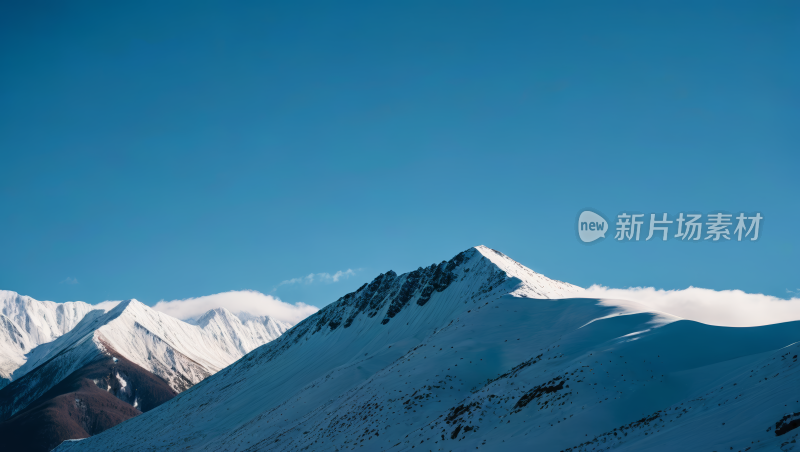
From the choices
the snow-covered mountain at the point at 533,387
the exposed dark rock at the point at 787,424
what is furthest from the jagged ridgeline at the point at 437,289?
the exposed dark rock at the point at 787,424

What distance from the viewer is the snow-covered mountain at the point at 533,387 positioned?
19.7 m

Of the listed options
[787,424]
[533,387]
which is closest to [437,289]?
[533,387]

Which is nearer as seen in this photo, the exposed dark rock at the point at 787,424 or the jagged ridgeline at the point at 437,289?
the exposed dark rock at the point at 787,424

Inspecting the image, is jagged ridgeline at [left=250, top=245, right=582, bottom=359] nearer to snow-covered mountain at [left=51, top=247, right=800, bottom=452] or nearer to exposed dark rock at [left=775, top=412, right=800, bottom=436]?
snow-covered mountain at [left=51, top=247, right=800, bottom=452]

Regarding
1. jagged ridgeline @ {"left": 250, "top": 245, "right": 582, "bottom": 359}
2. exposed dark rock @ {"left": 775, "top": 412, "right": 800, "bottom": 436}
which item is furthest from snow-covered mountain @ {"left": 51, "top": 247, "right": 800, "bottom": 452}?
jagged ridgeline @ {"left": 250, "top": 245, "right": 582, "bottom": 359}

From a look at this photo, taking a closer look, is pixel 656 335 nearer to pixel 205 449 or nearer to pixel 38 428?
pixel 205 449

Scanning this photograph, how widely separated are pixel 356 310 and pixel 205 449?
42.8 m

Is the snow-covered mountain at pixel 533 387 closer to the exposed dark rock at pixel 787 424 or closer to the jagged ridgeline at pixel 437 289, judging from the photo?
the exposed dark rock at pixel 787 424

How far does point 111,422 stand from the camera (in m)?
190

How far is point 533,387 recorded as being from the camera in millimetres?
28719

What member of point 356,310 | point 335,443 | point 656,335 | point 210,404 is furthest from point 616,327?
point 210,404

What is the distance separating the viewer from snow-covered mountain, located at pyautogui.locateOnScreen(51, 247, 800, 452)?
19.7 meters

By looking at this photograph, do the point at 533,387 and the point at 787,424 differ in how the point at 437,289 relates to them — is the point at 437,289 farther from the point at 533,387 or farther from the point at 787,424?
the point at 787,424

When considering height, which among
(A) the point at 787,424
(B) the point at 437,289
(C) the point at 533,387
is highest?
(B) the point at 437,289
